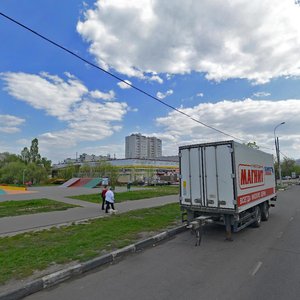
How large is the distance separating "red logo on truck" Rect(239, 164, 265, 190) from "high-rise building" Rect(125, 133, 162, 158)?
113624mm

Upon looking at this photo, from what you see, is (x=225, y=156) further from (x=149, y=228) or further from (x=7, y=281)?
(x=7, y=281)

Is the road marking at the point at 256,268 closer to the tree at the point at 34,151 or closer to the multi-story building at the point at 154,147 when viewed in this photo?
the tree at the point at 34,151

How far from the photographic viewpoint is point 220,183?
861 centimetres

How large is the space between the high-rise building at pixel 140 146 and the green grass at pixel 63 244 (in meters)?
114

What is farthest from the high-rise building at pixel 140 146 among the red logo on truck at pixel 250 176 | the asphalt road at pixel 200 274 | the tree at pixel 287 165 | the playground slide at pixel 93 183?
the asphalt road at pixel 200 274

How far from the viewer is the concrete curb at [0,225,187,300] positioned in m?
4.50

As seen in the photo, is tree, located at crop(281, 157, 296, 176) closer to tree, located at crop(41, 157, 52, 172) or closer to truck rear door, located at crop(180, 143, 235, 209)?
tree, located at crop(41, 157, 52, 172)

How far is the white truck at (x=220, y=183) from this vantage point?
27.5ft

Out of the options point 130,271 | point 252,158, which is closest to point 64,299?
point 130,271

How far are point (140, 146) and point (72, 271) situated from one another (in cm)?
12391

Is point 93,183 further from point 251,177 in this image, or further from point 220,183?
point 220,183

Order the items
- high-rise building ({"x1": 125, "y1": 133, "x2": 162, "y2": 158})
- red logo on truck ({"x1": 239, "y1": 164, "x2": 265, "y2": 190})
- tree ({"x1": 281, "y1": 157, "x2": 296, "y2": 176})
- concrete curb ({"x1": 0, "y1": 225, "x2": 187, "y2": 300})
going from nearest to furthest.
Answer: concrete curb ({"x1": 0, "y1": 225, "x2": 187, "y2": 300}) → red logo on truck ({"x1": 239, "y1": 164, "x2": 265, "y2": 190}) → tree ({"x1": 281, "y1": 157, "x2": 296, "y2": 176}) → high-rise building ({"x1": 125, "y1": 133, "x2": 162, "y2": 158})

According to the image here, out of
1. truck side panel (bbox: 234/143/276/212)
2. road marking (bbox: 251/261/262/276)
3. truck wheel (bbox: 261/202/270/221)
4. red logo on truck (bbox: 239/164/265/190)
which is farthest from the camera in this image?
truck wheel (bbox: 261/202/270/221)

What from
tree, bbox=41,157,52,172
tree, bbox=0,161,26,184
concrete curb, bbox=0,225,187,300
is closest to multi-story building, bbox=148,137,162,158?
tree, bbox=41,157,52,172
